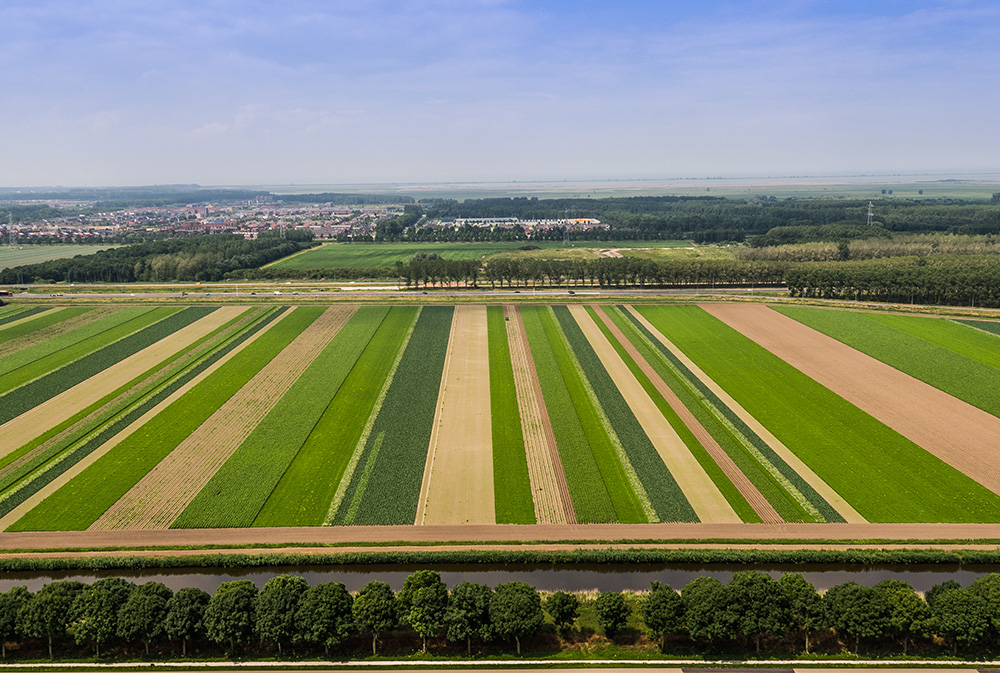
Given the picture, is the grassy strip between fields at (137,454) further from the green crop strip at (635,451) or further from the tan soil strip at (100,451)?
the green crop strip at (635,451)

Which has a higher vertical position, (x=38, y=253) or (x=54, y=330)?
(x=38, y=253)

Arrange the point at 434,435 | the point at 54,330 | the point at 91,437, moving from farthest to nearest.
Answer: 1. the point at 54,330
2. the point at 434,435
3. the point at 91,437

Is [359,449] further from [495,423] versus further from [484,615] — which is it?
[484,615]

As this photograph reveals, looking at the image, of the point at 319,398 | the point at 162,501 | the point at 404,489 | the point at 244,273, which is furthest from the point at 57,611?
the point at 244,273

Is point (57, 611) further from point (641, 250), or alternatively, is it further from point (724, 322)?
point (641, 250)

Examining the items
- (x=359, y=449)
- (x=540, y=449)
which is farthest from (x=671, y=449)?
(x=359, y=449)

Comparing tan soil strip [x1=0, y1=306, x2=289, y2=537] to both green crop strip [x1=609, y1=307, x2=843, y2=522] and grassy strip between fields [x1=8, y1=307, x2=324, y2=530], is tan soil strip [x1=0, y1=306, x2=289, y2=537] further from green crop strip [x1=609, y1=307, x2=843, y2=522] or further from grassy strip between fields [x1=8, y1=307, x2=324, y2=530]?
green crop strip [x1=609, y1=307, x2=843, y2=522]

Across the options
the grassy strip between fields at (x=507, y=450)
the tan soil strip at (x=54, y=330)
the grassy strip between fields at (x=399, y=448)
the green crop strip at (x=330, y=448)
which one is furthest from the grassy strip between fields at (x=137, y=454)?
the tan soil strip at (x=54, y=330)
